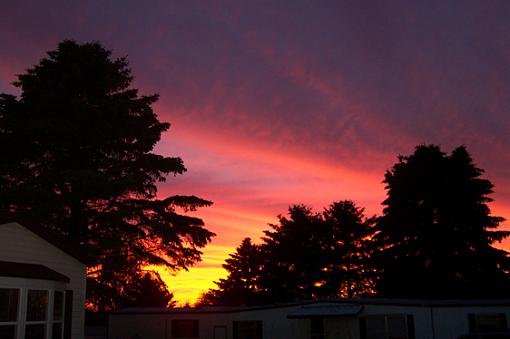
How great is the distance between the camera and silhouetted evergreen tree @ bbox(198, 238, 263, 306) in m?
67.7

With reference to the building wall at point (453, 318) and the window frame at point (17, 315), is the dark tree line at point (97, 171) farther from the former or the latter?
the building wall at point (453, 318)

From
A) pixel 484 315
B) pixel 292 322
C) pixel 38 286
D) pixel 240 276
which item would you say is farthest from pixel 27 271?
pixel 240 276

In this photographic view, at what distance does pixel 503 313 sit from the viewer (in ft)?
77.0

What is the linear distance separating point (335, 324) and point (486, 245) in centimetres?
2567

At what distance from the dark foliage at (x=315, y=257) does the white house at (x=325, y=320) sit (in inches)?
1043

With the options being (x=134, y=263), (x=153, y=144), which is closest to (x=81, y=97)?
(x=153, y=144)

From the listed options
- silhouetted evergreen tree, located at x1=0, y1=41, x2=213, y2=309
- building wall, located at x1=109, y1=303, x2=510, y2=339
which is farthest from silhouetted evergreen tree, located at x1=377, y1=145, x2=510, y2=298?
silhouetted evergreen tree, located at x1=0, y1=41, x2=213, y2=309

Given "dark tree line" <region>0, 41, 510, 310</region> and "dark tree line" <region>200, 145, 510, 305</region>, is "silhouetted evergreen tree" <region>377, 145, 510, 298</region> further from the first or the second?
"dark tree line" <region>0, 41, 510, 310</region>

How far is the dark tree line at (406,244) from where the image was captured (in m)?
45.3

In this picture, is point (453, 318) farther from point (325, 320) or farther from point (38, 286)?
point (38, 286)

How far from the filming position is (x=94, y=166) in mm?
28547

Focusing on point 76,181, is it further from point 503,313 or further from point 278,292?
point 278,292

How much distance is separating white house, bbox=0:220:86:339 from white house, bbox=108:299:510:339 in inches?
499

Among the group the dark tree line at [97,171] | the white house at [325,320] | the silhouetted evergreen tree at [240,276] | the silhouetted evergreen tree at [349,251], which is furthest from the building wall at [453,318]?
the silhouetted evergreen tree at [240,276]
